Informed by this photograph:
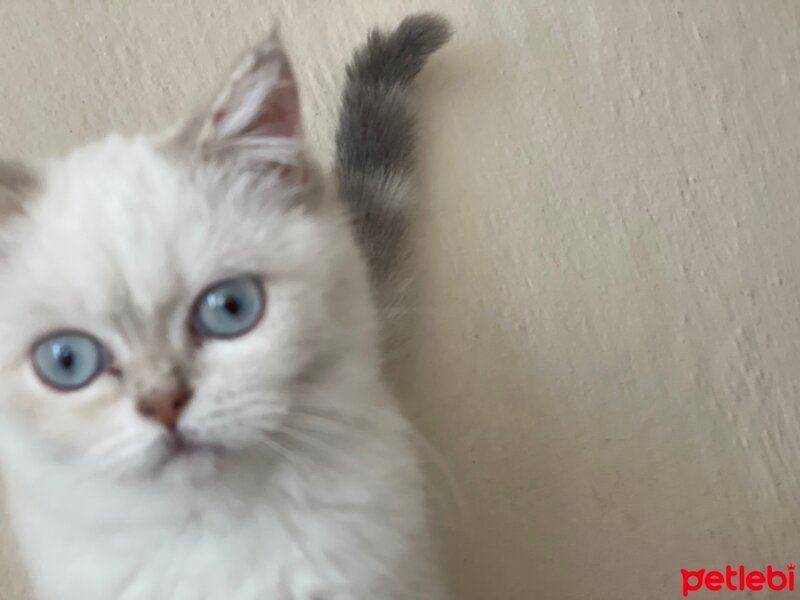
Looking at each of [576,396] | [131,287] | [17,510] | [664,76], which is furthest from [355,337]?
[664,76]

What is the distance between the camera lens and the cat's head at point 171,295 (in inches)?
26.0

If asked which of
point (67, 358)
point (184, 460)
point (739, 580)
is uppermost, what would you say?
point (67, 358)

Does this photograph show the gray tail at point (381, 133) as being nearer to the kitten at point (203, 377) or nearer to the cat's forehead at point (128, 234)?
the kitten at point (203, 377)

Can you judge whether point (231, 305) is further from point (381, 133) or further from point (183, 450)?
point (381, 133)

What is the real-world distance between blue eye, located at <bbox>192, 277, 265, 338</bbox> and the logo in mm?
800

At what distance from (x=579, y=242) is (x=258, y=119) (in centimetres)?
68

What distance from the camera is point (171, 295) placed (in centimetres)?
69

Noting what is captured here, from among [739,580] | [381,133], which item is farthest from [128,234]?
[739,580]

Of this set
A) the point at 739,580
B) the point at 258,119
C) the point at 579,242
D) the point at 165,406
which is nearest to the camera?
the point at 165,406

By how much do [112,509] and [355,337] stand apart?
282mm

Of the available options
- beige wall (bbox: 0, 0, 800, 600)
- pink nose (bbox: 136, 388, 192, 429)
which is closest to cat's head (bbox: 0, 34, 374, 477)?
pink nose (bbox: 136, 388, 192, 429)

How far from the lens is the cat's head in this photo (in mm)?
660

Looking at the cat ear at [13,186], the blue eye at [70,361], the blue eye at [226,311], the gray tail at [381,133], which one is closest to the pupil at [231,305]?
the blue eye at [226,311]

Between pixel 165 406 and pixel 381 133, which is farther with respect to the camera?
pixel 381 133
